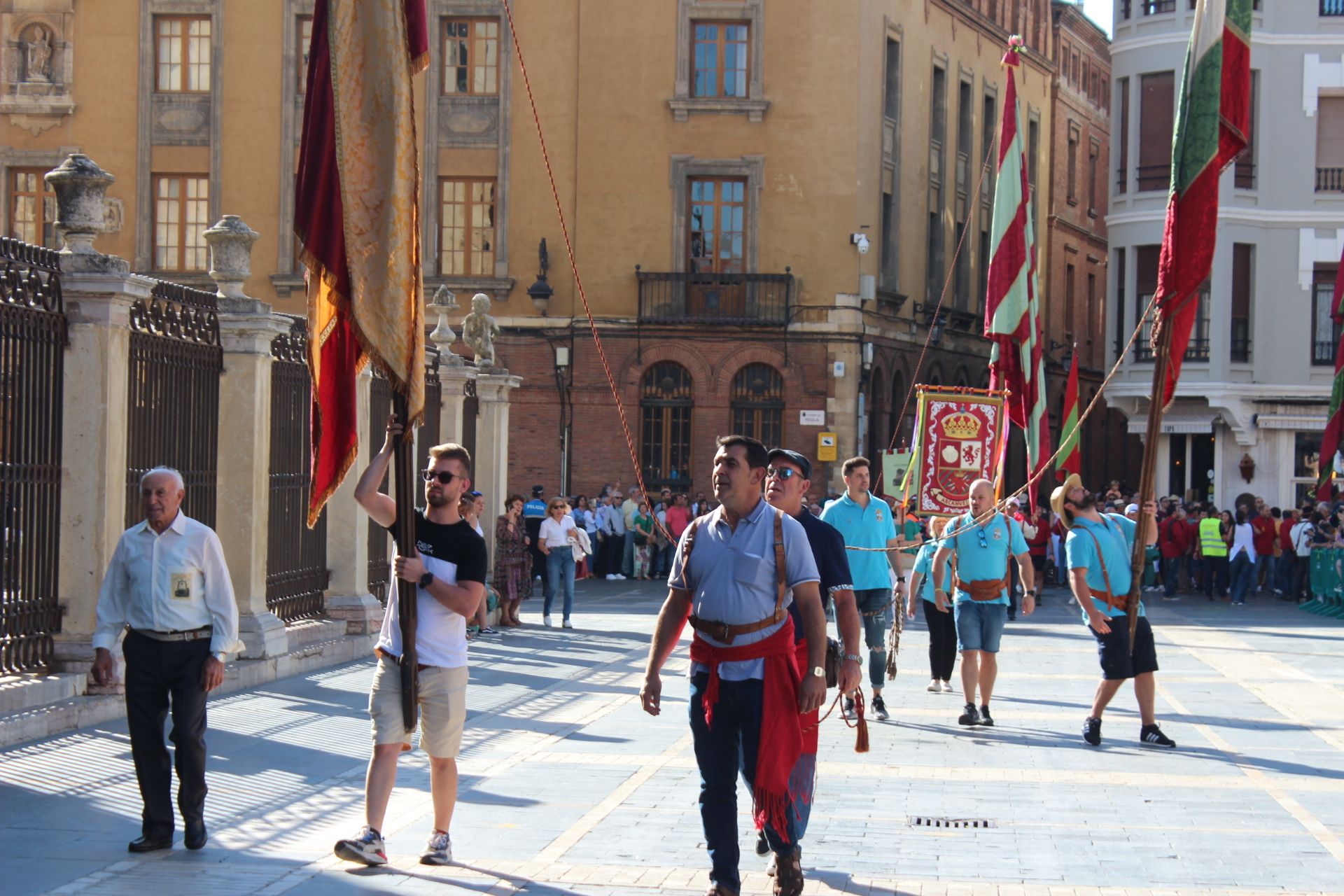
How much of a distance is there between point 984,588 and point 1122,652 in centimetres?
133

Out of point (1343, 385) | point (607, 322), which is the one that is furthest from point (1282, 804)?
point (607, 322)

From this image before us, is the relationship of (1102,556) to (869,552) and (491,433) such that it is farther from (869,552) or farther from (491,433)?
(491,433)

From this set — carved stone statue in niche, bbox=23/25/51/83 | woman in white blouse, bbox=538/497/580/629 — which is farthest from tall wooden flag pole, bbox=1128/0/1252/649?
carved stone statue in niche, bbox=23/25/51/83

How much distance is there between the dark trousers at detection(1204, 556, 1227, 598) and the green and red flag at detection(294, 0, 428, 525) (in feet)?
83.6

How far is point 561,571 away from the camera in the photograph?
22344 millimetres

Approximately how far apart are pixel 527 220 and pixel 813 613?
31.9 m

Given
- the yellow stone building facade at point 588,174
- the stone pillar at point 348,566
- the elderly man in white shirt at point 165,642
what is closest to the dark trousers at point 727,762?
the elderly man in white shirt at point 165,642

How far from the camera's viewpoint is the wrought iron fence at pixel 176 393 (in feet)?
44.0

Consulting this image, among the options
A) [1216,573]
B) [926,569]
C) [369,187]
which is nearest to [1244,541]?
[1216,573]

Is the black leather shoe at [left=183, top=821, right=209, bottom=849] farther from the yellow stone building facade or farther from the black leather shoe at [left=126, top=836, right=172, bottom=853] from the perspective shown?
the yellow stone building facade

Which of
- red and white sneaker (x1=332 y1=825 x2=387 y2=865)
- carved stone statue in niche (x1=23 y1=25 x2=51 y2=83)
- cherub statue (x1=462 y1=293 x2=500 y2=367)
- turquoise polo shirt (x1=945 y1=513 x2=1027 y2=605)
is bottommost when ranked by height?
red and white sneaker (x1=332 y1=825 x2=387 y2=865)

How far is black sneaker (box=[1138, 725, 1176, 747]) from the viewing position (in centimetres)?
1252

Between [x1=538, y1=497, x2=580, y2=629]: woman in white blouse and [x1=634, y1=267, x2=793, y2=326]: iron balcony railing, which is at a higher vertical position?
[x1=634, y1=267, x2=793, y2=326]: iron balcony railing

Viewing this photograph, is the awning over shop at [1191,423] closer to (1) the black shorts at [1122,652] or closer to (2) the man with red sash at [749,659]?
(1) the black shorts at [1122,652]
